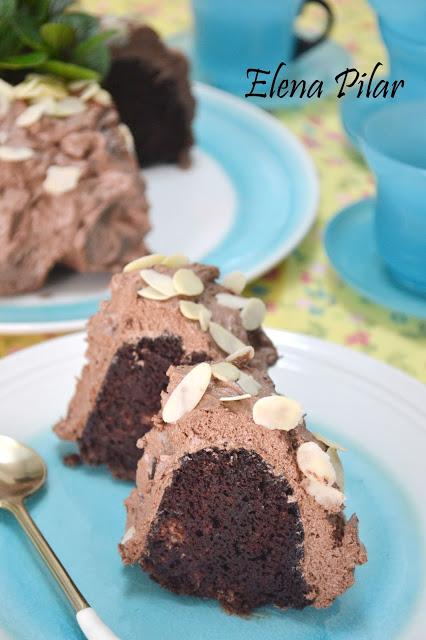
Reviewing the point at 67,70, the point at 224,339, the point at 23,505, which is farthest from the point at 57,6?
the point at 23,505

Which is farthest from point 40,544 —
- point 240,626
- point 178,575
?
point 240,626

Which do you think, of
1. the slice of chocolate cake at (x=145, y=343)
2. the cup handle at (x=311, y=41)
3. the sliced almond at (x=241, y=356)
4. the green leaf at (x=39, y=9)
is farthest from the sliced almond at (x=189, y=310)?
the cup handle at (x=311, y=41)

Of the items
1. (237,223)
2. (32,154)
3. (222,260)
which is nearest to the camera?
(32,154)

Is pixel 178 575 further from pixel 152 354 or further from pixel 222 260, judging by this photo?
pixel 222 260

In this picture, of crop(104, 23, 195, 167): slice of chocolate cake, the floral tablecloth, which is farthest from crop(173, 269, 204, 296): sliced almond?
crop(104, 23, 195, 167): slice of chocolate cake

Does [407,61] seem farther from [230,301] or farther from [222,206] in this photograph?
[230,301]
